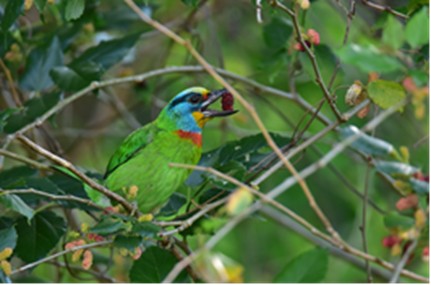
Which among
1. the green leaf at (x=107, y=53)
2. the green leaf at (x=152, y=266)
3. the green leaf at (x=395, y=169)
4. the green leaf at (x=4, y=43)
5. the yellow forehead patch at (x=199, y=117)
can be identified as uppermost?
the green leaf at (x=4, y=43)

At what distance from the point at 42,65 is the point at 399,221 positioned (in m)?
1.98

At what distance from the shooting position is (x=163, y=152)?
3.54 meters

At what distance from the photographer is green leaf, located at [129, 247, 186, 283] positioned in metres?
3.03

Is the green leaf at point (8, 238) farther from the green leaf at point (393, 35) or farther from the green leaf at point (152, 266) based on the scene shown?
the green leaf at point (393, 35)

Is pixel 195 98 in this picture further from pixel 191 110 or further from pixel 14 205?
pixel 14 205

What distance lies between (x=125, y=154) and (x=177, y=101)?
12.6 inches

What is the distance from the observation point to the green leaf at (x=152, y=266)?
3033 mm

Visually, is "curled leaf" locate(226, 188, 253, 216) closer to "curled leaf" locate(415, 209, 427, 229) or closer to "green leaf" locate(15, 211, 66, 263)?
"curled leaf" locate(415, 209, 427, 229)

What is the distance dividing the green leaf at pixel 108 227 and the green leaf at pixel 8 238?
11.7 inches

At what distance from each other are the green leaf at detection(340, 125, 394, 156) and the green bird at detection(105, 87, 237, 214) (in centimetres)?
107

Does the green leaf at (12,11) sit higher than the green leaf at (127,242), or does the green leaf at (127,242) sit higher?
the green leaf at (12,11)

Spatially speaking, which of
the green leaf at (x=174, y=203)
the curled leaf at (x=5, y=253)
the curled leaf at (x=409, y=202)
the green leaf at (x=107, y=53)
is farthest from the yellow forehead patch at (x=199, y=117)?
the curled leaf at (x=409, y=202)

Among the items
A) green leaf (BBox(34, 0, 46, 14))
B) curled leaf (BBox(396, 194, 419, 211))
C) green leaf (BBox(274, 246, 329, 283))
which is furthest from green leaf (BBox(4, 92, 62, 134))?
curled leaf (BBox(396, 194, 419, 211))

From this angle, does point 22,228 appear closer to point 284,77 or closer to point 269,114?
point 284,77
